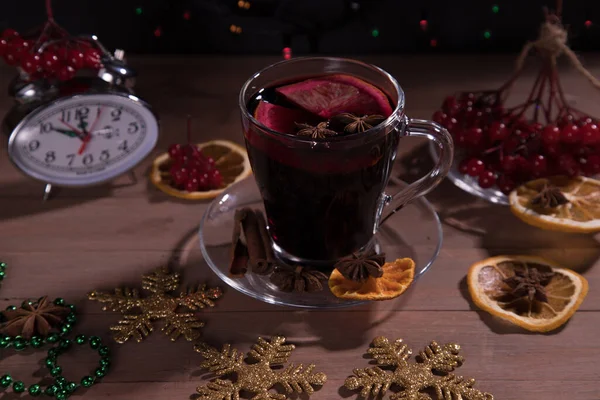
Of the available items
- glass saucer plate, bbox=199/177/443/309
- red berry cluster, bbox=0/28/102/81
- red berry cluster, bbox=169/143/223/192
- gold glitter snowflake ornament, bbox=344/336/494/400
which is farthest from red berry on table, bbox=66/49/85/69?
gold glitter snowflake ornament, bbox=344/336/494/400

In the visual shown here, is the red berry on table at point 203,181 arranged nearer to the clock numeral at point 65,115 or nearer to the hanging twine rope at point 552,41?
the clock numeral at point 65,115

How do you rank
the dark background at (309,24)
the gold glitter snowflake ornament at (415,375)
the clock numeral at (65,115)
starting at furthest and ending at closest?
the dark background at (309,24), the clock numeral at (65,115), the gold glitter snowflake ornament at (415,375)

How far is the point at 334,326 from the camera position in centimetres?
94

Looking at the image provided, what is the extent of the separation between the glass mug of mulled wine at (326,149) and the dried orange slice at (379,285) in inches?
3.1

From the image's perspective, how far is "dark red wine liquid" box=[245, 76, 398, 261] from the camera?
90 centimetres

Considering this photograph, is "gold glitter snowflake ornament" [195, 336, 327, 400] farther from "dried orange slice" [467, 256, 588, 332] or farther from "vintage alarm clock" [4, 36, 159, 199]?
"vintage alarm clock" [4, 36, 159, 199]

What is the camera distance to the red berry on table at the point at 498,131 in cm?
115

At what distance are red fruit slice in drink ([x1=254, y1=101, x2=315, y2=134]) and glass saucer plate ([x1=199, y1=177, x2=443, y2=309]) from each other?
8.3 inches

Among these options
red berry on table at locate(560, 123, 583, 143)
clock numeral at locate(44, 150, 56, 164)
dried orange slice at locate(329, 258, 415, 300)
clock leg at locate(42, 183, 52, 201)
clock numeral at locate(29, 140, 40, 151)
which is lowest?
dried orange slice at locate(329, 258, 415, 300)

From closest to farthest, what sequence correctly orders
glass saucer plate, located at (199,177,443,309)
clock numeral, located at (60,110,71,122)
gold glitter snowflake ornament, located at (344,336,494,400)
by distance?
gold glitter snowflake ornament, located at (344,336,494,400) < glass saucer plate, located at (199,177,443,309) < clock numeral, located at (60,110,71,122)

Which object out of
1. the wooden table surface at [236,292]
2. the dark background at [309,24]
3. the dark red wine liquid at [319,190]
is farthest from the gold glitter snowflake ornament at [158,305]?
the dark background at [309,24]

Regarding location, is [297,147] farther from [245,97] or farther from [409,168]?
[409,168]

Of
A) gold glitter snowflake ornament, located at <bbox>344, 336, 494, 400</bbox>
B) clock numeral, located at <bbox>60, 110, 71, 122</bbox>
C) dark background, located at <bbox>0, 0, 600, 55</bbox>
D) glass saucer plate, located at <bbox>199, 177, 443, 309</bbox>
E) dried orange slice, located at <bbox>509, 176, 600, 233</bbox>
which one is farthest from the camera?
dark background, located at <bbox>0, 0, 600, 55</bbox>

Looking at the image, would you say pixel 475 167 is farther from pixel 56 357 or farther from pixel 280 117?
pixel 56 357
